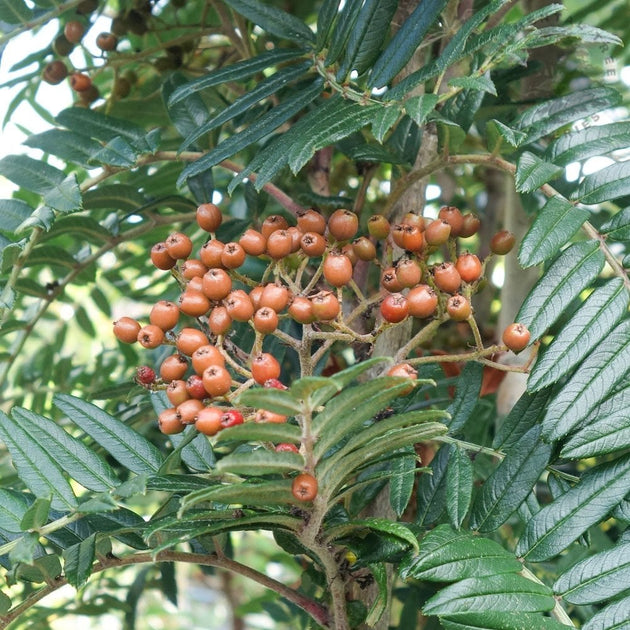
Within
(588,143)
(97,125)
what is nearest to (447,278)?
(588,143)

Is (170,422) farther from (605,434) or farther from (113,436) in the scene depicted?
(605,434)

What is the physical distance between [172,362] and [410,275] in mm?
241

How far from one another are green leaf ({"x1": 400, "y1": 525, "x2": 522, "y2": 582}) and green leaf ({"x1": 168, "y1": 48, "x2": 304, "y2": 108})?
1.74 feet

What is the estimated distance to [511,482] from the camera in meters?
0.81

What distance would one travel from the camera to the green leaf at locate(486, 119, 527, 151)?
2.64 ft

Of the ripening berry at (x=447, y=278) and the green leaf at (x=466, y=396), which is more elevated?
the ripening berry at (x=447, y=278)

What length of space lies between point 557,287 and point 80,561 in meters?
0.50

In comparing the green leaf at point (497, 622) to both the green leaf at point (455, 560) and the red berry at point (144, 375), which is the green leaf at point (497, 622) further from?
the red berry at point (144, 375)

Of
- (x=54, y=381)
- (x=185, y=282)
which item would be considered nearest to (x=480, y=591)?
(x=185, y=282)

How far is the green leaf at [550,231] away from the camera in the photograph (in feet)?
2.55

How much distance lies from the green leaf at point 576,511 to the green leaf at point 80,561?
38 centimetres

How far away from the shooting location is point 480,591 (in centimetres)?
69

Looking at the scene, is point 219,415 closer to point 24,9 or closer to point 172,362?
point 172,362

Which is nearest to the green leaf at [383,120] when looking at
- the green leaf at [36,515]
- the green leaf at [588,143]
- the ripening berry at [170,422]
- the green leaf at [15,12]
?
Answer: the green leaf at [588,143]
